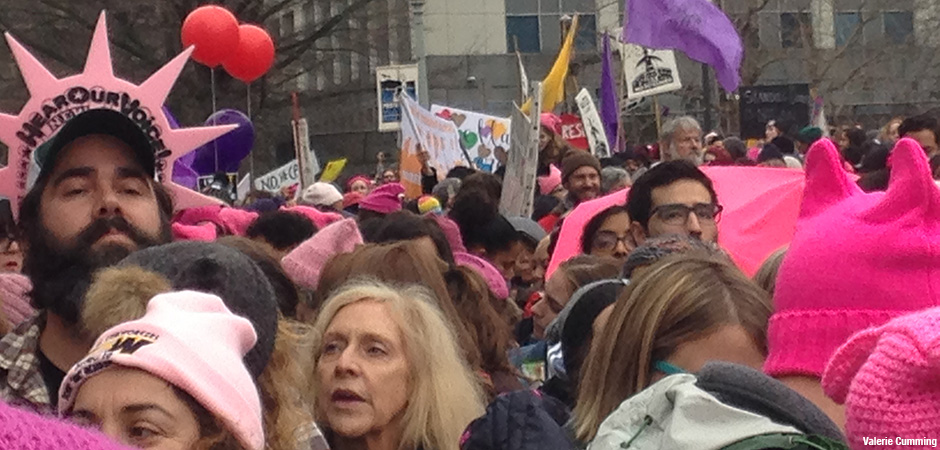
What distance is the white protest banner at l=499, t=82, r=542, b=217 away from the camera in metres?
8.87

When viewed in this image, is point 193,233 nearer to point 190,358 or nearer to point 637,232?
point 637,232

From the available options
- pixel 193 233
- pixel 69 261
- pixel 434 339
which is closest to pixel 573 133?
pixel 193 233

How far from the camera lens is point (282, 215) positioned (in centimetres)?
680

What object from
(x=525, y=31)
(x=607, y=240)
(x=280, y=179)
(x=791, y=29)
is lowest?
(x=280, y=179)

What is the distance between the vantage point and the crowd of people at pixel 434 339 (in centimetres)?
218

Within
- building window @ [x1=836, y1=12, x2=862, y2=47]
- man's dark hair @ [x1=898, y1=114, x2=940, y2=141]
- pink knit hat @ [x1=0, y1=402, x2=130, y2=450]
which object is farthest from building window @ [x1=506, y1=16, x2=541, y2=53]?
pink knit hat @ [x1=0, y1=402, x2=130, y2=450]

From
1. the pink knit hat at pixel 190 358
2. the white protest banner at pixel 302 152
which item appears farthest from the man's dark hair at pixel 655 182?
the white protest banner at pixel 302 152

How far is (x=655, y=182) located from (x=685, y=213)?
7.2 inches

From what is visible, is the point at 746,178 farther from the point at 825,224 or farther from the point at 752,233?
the point at 825,224

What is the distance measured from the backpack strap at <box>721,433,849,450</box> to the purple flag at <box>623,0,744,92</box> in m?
7.76

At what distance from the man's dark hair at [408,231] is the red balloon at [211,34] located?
5760 mm

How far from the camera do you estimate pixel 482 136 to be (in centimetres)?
1409

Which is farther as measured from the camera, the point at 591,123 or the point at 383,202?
the point at 591,123

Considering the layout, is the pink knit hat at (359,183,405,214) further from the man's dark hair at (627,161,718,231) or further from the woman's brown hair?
the woman's brown hair
